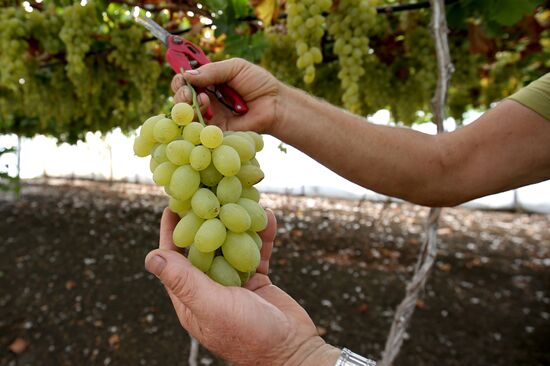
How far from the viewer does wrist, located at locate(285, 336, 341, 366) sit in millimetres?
863

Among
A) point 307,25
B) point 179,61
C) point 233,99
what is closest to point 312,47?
point 307,25

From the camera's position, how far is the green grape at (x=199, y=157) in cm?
76

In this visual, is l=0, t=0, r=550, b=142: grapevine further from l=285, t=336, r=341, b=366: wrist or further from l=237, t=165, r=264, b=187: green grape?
l=285, t=336, r=341, b=366: wrist

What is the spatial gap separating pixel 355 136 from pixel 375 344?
7.46 feet

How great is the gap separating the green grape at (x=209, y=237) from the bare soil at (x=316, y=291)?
1.57 m

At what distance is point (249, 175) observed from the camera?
825 mm

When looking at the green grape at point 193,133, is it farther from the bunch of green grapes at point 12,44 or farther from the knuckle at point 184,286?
the bunch of green grapes at point 12,44

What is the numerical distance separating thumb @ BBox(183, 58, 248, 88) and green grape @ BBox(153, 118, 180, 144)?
5.2 inches

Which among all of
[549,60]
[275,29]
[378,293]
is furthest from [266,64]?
[378,293]

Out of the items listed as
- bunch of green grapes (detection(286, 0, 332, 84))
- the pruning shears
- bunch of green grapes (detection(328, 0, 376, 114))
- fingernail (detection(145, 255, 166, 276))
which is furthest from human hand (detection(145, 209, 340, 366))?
bunch of green grapes (detection(328, 0, 376, 114))

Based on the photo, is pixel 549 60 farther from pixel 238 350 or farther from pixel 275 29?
pixel 238 350

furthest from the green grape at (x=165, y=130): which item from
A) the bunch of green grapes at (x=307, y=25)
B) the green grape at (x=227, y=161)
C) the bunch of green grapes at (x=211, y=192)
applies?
the bunch of green grapes at (x=307, y=25)

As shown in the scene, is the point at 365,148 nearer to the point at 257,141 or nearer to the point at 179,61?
the point at 257,141

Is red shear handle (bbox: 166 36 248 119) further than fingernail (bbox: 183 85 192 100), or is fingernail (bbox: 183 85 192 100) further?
red shear handle (bbox: 166 36 248 119)
